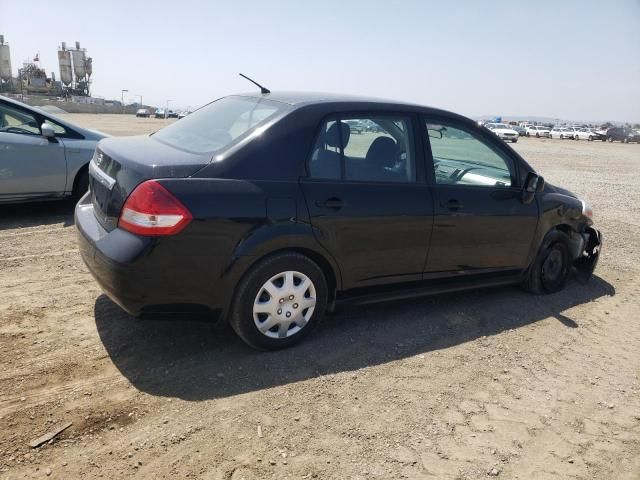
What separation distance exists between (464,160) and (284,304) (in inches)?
83.1

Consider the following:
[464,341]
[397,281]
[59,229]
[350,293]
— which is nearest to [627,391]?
[464,341]

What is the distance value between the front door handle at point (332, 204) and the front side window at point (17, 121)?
476cm

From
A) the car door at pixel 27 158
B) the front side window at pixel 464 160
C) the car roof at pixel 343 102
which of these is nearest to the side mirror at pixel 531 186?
the front side window at pixel 464 160

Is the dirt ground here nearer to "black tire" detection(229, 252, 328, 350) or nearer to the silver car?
"black tire" detection(229, 252, 328, 350)

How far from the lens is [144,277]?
2.96 meters

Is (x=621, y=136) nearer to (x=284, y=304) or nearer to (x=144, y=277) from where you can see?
(x=284, y=304)

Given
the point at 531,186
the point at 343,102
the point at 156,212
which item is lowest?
the point at 156,212

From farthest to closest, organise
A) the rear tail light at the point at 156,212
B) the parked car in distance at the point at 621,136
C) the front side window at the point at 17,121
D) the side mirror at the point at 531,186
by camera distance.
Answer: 1. the parked car in distance at the point at 621,136
2. the front side window at the point at 17,121
3. the side mirror at the point at 531,186
4. the rear tail light at the point at 156,212

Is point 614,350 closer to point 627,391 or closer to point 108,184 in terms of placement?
point 627,391

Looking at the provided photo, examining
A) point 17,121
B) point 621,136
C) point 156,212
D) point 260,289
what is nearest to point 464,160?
point 260,289

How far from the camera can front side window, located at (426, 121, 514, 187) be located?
4047 mm

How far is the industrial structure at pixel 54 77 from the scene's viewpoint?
92.1 metres

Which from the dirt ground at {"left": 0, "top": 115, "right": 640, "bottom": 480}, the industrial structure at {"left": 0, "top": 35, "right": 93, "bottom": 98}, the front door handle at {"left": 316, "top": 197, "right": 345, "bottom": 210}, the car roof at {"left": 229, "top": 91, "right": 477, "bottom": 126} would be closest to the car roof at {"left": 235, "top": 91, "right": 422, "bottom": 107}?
the car roof at {"left": 229, "top": 91, "right": 477, "bottom": 126}

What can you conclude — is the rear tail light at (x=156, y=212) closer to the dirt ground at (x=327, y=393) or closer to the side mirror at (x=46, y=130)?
the dirt ground at (x=327, y=393)
